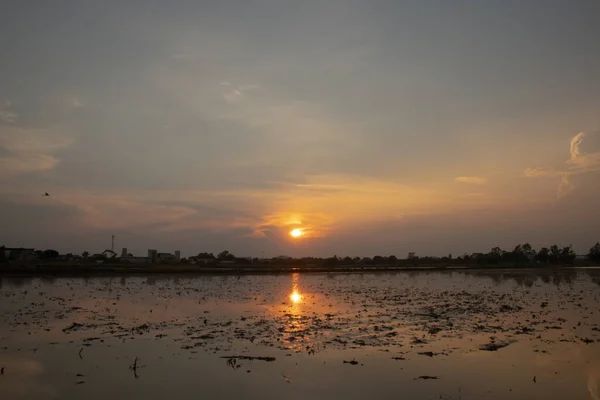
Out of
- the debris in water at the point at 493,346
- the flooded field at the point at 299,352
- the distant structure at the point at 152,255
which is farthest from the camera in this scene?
the distant structure at the point at 152,255

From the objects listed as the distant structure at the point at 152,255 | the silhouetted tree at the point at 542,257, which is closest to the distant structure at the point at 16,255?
the distant structure at the point at 152,255

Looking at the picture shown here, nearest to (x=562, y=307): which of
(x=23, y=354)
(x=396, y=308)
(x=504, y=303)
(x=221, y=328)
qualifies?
(x=504, y=303)

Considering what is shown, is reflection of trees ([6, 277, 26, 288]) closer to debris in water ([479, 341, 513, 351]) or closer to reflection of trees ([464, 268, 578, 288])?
debris in water ([479, 341, 513, 351])

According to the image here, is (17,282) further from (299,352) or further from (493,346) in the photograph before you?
(493,346)

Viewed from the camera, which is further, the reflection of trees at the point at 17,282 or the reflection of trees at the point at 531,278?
the reflection of trees at the point at 531,278

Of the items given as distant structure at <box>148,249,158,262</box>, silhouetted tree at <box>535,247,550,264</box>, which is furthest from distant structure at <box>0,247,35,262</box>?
silhouetted tree at <box>535,247,550,264</box>

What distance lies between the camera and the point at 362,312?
89.5 ft

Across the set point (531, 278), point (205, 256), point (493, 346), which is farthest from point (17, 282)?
point (205, 256)

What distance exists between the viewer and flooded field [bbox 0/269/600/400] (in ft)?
39.8

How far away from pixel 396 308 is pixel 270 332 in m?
12.1

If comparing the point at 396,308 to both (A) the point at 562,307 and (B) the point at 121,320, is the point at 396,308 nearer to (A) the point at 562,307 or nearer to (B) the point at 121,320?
(A) the point at 562,307

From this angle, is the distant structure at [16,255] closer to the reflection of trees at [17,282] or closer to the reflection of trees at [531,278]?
the reflection of trees at [17,282]

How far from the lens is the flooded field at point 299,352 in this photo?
12141 mm

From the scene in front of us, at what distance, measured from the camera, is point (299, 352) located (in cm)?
1641
